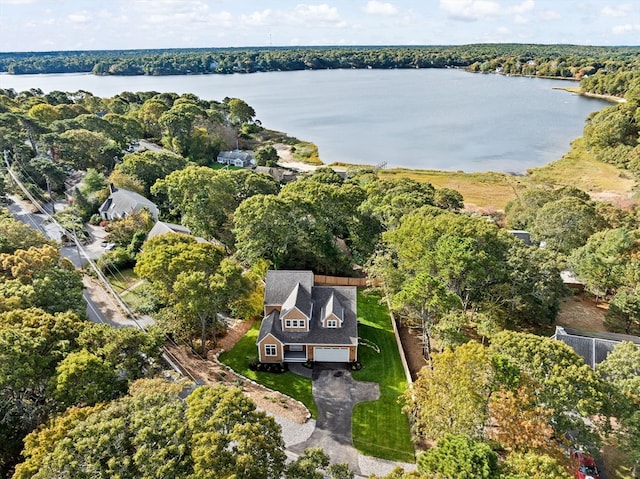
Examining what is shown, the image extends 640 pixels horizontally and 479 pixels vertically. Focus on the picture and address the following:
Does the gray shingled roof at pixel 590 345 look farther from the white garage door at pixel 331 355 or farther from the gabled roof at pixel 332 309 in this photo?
the gabled roof at pixel 332 309

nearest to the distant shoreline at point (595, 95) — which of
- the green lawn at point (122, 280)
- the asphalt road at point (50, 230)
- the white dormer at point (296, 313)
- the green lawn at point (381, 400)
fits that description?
the green lawn at point (381, 400)

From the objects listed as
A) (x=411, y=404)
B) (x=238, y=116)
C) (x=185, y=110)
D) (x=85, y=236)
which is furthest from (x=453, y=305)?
(x=238, y=116)

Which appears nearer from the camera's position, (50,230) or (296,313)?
(296,313)

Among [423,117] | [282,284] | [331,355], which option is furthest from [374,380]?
[423,117]

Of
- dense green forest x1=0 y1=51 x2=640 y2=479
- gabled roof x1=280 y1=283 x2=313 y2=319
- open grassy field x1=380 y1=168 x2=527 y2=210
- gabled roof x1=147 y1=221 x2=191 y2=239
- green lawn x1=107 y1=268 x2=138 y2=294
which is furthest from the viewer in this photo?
open grassy field x1=380 y1=168 x2=527 y2=210

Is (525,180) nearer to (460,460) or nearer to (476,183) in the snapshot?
(476,183)

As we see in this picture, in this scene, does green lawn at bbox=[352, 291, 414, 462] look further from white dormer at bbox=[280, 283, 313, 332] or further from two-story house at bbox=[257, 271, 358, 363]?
white dormer at bbox=[280, 283, 313, 332]

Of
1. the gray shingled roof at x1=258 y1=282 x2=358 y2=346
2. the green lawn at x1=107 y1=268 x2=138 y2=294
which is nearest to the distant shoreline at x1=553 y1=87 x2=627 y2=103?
the gray shingled roof at x1=258 y1=282 x2=358 y2=346
